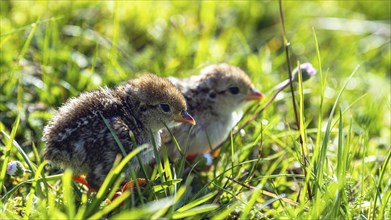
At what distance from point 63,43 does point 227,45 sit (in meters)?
1.73

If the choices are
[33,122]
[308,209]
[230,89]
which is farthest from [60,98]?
[308,209]

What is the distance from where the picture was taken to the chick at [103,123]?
3.68 m

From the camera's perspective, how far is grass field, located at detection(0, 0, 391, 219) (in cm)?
354

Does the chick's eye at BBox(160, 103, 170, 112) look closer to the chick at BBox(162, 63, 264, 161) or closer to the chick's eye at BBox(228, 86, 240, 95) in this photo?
the chick at BBox(162, 63, 264, 161)

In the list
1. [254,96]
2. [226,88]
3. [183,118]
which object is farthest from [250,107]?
[183,118]

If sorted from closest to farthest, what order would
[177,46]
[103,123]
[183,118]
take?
1. [103,123]
2. [183,118]
3. [177,46]

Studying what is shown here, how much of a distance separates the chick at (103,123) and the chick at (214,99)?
0.76 metres

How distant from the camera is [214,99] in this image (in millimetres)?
5199

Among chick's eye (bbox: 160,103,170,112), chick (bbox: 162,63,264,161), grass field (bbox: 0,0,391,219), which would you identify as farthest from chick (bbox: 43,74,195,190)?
chick (bbox: 162,63,264,161)

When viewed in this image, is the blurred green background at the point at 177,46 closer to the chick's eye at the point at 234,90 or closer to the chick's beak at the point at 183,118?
the chick's eye at the point at 234,90

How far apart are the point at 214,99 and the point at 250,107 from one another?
0.30 metres

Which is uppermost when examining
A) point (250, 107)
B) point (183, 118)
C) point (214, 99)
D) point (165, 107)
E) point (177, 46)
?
point (177, 46)

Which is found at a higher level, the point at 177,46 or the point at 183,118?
the point at 177,46

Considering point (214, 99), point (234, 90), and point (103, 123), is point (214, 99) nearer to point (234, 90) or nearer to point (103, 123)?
point (234, 90)
